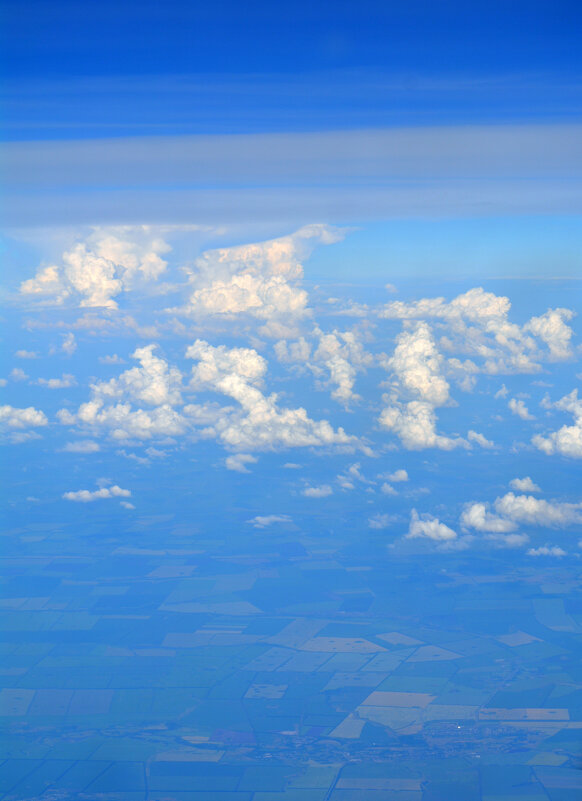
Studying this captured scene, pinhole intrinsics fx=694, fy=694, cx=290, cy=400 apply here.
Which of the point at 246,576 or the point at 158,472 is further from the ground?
the point at 158,472

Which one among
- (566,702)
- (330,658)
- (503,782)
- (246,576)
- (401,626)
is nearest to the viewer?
(503,782)

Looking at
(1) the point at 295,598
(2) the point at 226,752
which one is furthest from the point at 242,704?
(1) the point at 295,598

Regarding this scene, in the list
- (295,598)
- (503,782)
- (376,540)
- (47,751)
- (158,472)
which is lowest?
(503,782)

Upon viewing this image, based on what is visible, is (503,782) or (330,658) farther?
(330,658)

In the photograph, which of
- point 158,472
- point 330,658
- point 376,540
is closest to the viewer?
point 330,658

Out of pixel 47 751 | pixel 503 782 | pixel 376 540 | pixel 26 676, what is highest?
pixel 376 540

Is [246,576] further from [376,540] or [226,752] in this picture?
[226,752]

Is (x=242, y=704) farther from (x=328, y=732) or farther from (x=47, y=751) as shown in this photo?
(x=47, y=751)

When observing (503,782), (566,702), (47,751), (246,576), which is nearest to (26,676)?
(47,751)

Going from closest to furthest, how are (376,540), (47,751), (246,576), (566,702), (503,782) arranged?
(503,782)
(47,751)
(566,702)
(246,576)
(376,540)
